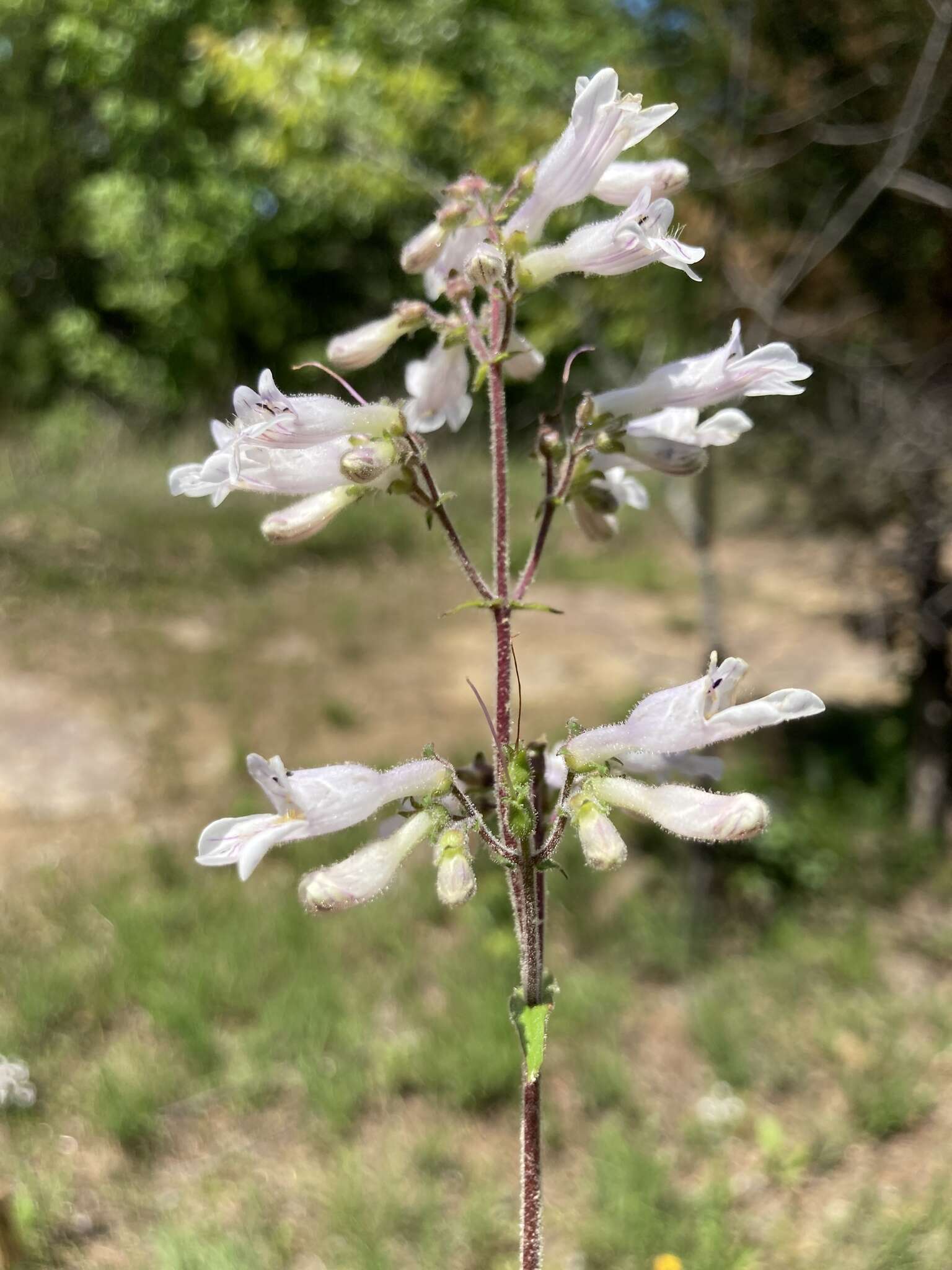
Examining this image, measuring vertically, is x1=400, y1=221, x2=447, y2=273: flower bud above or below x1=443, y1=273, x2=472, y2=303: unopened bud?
above

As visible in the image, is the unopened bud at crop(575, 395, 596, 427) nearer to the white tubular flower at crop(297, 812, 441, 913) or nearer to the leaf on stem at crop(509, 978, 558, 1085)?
the white tubular flower at crop(297, 812, 441, 913)

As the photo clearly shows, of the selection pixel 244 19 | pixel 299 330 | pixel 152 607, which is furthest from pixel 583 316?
pixel 299 330

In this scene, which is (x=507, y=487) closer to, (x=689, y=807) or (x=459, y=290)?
(x=459, y=290)

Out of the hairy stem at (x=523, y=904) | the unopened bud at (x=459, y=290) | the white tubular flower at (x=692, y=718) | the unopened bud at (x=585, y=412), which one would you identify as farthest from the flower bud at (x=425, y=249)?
the white tubular flower at (x=692, y=718)

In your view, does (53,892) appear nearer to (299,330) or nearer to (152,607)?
(152,607)

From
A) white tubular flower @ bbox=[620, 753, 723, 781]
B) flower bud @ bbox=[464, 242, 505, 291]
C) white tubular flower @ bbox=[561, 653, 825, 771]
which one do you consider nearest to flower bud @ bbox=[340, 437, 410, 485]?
flower bud @ bbox=[464, 242, 505, 291]

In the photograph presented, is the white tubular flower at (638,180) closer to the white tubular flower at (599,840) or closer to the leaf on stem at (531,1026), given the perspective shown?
the white tubular flower at (599,840)

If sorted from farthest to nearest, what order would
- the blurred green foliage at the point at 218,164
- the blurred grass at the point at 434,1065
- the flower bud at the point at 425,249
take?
1. the blurred green foliage at the point at 218,164
2. the blurred grass at the point at 434,1065
3. the flower bud at the point at 425,249
